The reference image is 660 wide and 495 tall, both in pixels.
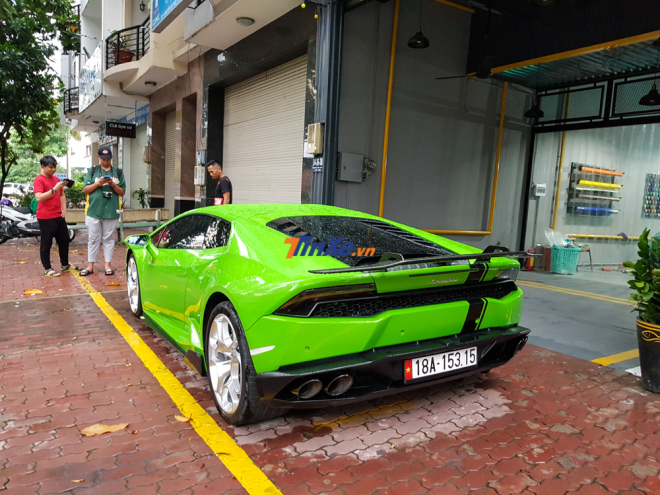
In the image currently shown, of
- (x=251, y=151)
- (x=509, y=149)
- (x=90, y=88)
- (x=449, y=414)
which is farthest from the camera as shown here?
(x=90, y=88)

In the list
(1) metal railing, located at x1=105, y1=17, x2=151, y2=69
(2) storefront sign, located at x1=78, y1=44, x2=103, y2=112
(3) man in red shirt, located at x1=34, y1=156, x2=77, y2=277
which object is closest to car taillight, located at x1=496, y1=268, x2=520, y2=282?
(3) man in red shirt, located at x1=34, y1=156, x2=77, y2=277

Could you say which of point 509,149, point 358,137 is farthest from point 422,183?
point 509,149

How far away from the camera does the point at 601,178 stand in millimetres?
9484

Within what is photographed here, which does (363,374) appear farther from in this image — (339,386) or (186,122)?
(186,122)

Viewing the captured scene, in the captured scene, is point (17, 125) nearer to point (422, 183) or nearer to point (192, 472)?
point (422, 183)

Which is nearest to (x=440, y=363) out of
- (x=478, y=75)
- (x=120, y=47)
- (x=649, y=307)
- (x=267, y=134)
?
(x=649, y=307)

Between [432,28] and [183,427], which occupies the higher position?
[432,28]

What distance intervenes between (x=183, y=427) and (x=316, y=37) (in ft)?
21.2

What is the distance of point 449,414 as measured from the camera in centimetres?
298

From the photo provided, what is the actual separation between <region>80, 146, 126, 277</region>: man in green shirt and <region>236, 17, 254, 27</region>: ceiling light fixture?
360 cm

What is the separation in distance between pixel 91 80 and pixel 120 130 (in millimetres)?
2670

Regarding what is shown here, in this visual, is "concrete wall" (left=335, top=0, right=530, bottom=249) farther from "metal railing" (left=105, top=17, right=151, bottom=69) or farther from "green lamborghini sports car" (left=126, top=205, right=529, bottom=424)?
"metal railing" (left=105, top=17, right=151, bottom=69)

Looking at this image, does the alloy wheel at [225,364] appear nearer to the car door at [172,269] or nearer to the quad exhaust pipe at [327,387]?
the quad exhaust pipe at [327,387]

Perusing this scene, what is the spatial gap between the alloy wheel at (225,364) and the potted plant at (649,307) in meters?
3.10
